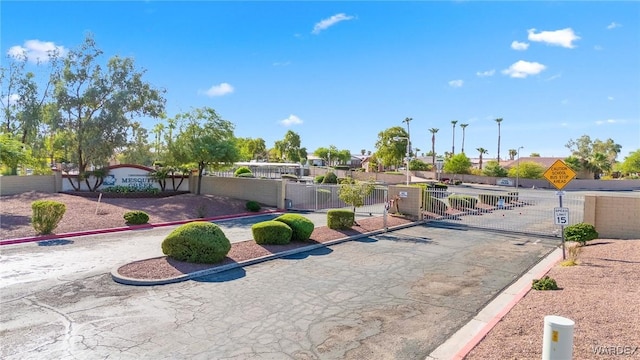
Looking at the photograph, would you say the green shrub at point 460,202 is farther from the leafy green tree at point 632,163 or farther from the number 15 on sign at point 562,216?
the leafy green tree at point 632,163

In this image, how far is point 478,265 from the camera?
11641mm

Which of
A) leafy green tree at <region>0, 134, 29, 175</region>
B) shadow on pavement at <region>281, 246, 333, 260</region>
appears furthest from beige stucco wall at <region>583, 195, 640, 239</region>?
leafy green tree at <region>0, 134, 29, 175</region>

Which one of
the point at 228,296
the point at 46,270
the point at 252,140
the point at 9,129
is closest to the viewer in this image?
the point at 228,296

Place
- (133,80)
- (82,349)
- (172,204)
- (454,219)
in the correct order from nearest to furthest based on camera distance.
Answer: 1. (82,349)
2. (454,219)
3. (172,204)
4. (133,80)

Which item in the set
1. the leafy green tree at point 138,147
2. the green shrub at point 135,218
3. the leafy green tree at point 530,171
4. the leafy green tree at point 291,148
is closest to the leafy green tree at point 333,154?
the leafy green tree at point 291,148

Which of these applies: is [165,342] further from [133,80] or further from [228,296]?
[133,80]

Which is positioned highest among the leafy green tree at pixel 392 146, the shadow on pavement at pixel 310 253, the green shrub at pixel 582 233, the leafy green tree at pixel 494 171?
the leafy green tree at pixel 392 146

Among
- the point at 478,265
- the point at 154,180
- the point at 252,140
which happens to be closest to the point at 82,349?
the point at 478,265

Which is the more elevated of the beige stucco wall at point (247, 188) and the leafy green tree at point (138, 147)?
the leafy green tree at point (138, 147)

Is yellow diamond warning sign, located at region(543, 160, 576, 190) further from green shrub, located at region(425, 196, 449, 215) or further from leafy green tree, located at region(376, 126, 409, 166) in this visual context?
leafy green tree, located at region(376, 126, 409, 166)

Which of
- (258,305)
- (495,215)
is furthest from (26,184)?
(495,215)

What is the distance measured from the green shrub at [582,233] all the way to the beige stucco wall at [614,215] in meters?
1.22

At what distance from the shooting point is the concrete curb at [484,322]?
6039mm

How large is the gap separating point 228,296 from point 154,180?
864 inches
